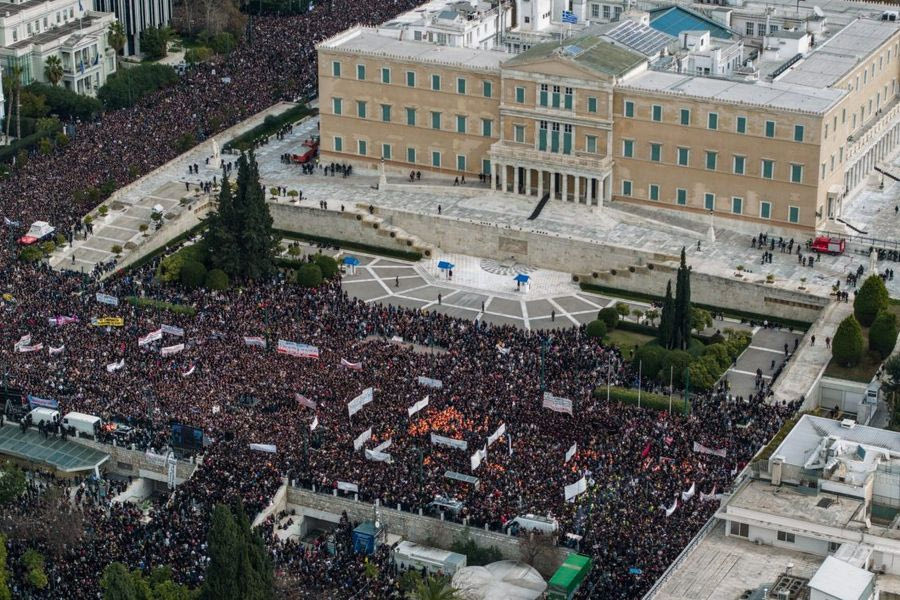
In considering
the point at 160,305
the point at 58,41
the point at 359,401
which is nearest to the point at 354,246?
the point at 160,305

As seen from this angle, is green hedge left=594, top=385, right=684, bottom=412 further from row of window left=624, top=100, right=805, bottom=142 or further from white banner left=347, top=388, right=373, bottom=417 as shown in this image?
row of window left=624, top=100, right=805, bottom=142

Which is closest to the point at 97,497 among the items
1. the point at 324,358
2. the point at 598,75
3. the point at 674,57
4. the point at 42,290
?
the point at 324,358

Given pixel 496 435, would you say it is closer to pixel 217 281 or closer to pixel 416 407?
pixel 416 407

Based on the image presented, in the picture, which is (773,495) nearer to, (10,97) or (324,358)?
(324,358)

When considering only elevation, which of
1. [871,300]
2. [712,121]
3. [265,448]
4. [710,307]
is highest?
[712,121]

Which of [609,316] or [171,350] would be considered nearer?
[171,350]

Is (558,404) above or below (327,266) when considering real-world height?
above

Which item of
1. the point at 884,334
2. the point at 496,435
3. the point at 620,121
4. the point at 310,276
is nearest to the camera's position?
the point at 496,435
